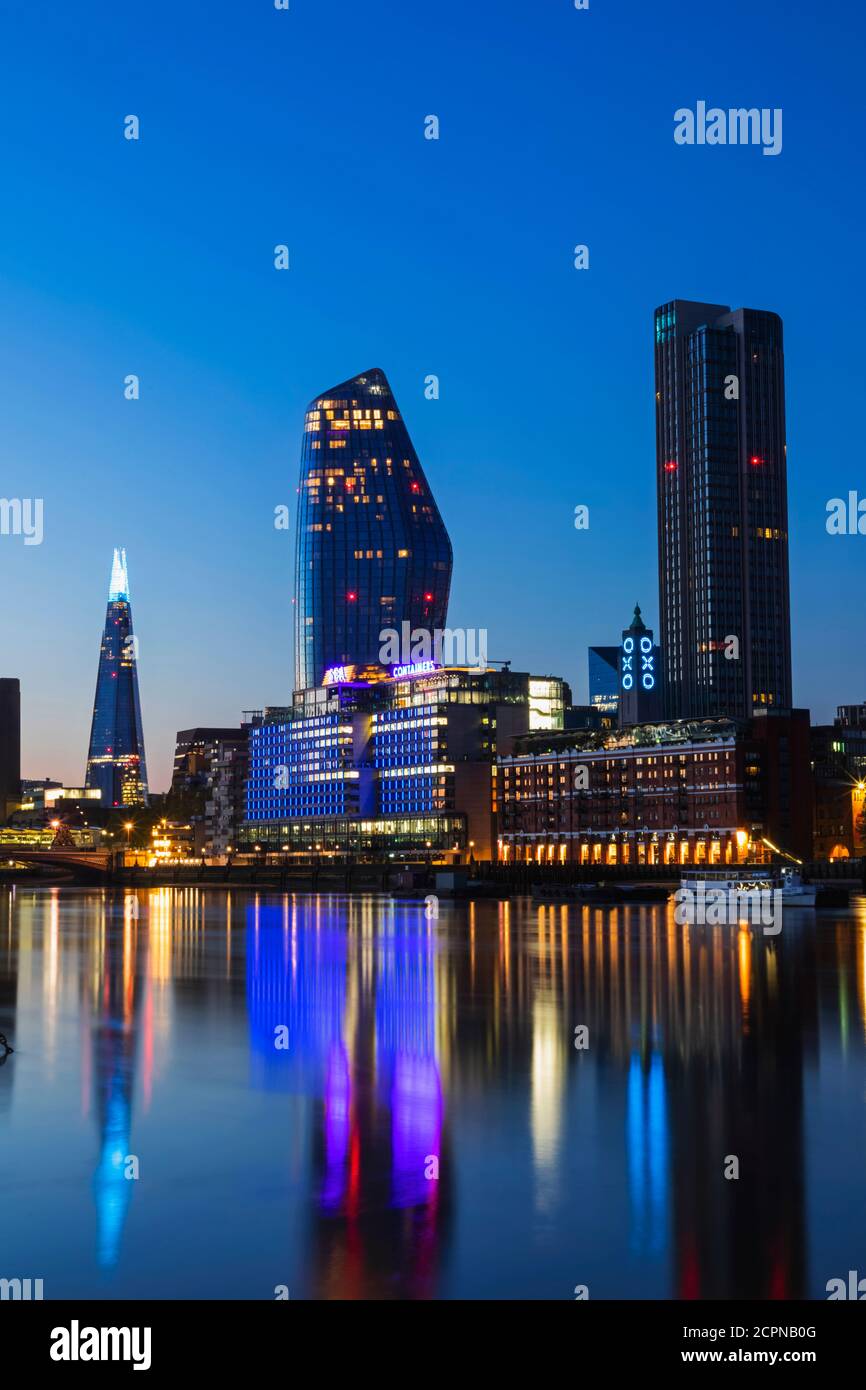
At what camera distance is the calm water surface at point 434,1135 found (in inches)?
773

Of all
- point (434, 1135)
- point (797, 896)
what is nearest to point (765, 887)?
point (797, 896)

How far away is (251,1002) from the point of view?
176 feet

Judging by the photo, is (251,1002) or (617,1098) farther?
(251,1002)

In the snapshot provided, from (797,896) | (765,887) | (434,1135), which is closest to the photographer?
(434,1135)

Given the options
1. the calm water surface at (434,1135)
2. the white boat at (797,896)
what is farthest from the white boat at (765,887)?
the calm water surface at (434,1135)

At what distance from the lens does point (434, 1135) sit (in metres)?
27.7

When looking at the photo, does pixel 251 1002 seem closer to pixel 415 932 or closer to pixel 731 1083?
pixel 731 1083

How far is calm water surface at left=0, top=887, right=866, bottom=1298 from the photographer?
19625 mm

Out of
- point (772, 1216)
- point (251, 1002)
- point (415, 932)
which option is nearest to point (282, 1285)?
point (772, 1216)

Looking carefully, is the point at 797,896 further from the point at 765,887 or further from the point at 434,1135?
the point at 434,1135

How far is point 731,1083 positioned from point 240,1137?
36.9 feet

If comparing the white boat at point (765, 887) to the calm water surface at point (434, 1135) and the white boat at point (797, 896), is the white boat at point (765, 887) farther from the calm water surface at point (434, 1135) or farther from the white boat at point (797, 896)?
the calm water surface at point (434, 1135)

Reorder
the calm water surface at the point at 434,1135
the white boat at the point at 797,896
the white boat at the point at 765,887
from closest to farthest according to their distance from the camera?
the calm water surface at the point at 434,1135 → the white boat at the point at 797,896 → the white boat at the point at 765,887
